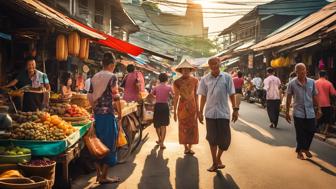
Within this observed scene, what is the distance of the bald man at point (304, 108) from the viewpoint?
27.0 ft

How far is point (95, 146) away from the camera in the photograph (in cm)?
595

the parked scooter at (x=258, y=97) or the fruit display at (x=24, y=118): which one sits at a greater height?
the fruit display at (x=24, y=118)

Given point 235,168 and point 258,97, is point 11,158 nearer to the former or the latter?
point 235,168

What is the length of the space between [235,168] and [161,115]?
10.4 feet

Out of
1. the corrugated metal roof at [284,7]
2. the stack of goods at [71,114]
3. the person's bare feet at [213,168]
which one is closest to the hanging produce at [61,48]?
the stack of goods at [71,114]

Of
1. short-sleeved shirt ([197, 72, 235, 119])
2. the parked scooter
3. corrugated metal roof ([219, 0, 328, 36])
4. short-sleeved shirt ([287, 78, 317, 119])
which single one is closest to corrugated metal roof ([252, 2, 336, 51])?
the parked scooter

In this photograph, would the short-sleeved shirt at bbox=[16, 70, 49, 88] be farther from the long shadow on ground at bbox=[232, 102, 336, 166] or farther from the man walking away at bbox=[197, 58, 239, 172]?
the long shadow on ground at bbox=[232, 102, 336, 166]

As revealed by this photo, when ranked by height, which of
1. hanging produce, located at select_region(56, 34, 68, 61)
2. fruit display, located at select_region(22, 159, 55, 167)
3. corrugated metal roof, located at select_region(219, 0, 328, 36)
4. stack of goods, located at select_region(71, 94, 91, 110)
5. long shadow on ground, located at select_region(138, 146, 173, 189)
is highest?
corrugated metal roof, located at select_region(219, 0, 328, 36)

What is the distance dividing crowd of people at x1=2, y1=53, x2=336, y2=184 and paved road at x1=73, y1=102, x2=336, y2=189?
33 cm

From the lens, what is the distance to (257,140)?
1072 centimetres

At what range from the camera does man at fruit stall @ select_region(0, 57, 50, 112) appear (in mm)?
7809

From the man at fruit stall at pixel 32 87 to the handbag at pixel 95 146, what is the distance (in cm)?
225

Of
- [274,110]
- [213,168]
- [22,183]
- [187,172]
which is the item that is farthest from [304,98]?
[22,183]

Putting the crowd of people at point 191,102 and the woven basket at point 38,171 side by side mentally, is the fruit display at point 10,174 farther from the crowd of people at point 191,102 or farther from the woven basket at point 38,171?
the crowd of people at point 191,102
